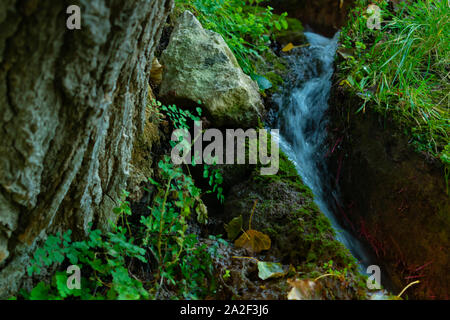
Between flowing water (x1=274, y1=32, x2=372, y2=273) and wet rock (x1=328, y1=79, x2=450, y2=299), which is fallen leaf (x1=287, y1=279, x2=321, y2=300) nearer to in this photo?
flowing water (x1=274, y1=32, x2=372, y2=273)

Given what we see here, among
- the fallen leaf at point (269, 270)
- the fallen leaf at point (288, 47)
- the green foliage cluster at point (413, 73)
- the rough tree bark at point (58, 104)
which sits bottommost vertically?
the fallen leaf at point (269, 270)

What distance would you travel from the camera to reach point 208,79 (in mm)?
2643

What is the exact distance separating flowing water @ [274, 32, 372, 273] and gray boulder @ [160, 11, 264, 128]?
20.3 inches

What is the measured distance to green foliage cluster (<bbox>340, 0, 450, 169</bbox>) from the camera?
258cm

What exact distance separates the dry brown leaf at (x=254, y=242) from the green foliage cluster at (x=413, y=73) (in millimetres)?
1407

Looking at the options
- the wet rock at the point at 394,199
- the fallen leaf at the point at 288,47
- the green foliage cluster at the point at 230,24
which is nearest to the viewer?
the wet rock at the point at 394,199

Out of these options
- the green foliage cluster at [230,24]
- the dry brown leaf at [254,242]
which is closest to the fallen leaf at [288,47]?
the green foliage cluster at [230,24]

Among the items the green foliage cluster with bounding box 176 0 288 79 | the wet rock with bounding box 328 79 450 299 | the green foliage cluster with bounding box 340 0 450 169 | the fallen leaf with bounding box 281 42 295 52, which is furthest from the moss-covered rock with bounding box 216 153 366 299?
the fallen leaf with bounding box 281 42 295 52

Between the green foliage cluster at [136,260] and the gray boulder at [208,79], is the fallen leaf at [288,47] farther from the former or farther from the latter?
the green foliage cluster at [136,260]

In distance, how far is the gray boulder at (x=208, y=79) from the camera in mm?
2537

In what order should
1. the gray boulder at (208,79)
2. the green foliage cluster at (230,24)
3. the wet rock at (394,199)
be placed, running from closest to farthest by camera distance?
the wet rock at (394,199) → the gray boulder at (208,79) → the green foliage cluster at (230,24)

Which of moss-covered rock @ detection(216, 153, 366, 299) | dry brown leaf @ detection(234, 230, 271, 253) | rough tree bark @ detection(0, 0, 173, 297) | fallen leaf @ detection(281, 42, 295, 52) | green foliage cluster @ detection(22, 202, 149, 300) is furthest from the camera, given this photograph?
fallen leaf @ detection(281, 42, 295, 52)

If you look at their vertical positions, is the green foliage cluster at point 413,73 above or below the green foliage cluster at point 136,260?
above
